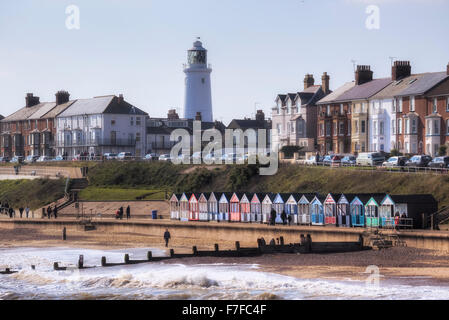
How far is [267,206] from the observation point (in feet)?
203

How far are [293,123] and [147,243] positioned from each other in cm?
5214

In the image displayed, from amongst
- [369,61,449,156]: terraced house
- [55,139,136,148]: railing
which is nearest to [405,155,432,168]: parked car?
[369,61,449,156]: terraced house

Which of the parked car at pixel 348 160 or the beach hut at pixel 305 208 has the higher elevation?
the parked car at pixel 348 160

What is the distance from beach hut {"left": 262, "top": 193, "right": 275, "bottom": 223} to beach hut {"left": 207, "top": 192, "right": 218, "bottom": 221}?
485cm

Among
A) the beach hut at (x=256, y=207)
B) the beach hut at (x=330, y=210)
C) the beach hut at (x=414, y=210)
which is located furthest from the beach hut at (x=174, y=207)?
the beach hut at (x=414, y=210)

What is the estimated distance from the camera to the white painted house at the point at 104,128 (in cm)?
11888

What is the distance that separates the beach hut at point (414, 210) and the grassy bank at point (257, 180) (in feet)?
17.0

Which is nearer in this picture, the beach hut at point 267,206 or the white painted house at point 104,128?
the beach hut at point 267,206

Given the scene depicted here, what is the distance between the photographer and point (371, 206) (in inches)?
2127

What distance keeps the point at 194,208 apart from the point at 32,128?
7081cm

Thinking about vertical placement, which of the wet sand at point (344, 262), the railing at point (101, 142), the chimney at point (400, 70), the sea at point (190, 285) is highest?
the chimney at point (400, 70)

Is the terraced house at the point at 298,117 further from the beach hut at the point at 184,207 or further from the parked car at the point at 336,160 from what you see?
the beach hut at the point at 184,207

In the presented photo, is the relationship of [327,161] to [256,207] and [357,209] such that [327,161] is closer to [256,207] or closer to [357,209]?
[256,207]

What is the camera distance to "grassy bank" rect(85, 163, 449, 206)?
64.3 m
